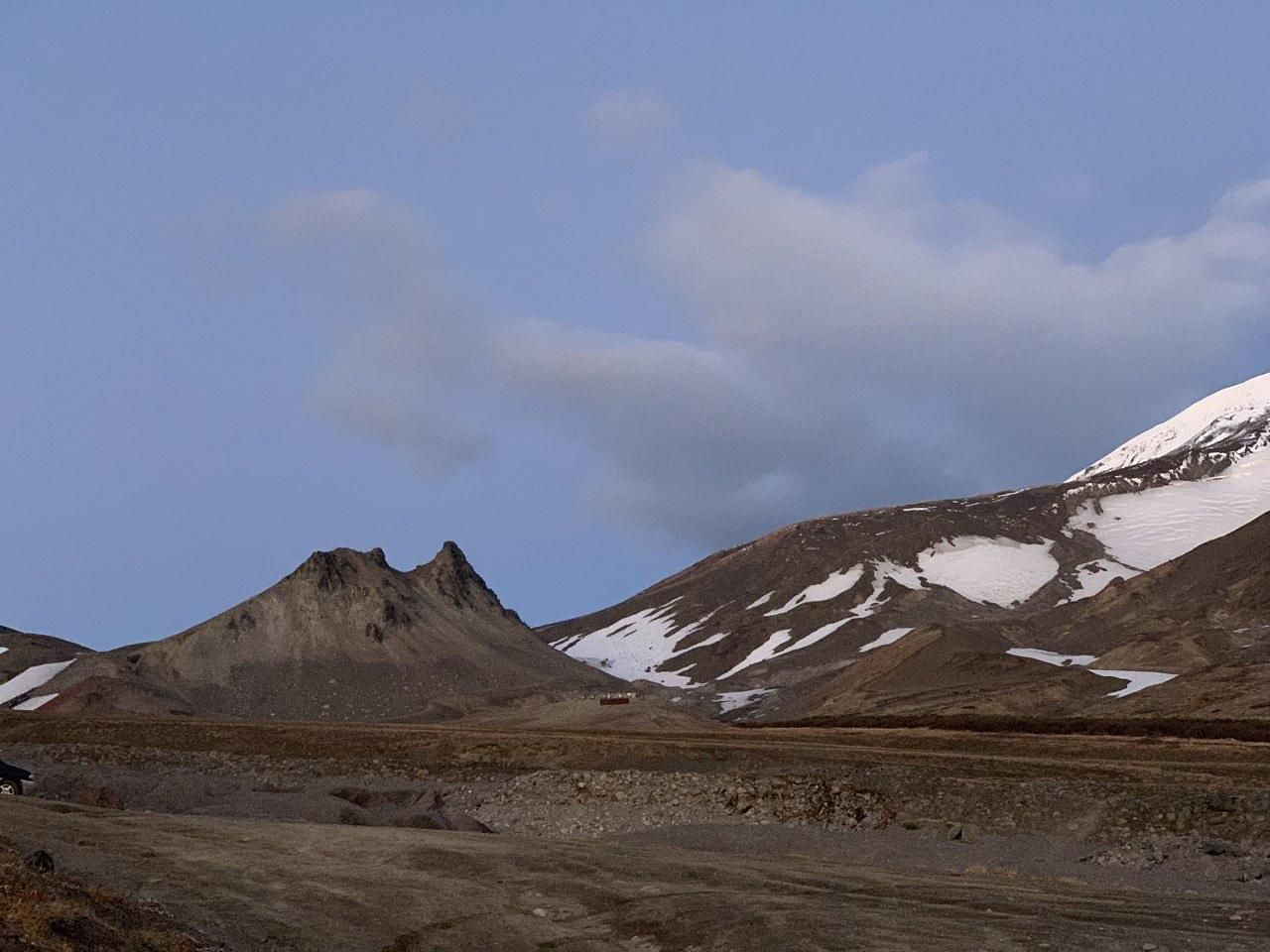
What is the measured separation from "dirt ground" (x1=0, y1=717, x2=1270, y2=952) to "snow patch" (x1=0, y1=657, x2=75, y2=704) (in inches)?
2316

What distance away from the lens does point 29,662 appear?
122312 mm

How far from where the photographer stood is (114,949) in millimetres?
12625

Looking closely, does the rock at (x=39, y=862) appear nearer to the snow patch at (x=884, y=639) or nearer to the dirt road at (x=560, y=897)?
the dirt road at (x=560, y=897)

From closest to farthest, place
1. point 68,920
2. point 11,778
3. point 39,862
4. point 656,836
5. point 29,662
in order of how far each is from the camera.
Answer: point 68,920 < point 39,862 < point 656,836 < point 11,778 < point 29,662

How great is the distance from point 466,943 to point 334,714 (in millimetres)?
89259

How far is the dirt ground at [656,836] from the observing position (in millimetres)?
17000

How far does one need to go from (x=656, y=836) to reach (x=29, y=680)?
96288mm

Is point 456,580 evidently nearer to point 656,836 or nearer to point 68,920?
point 656,836

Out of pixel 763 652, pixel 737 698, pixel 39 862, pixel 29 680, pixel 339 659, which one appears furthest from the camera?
pixel 763 652

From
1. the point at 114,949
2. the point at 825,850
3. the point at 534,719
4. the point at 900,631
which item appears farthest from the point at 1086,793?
the point at 900,631

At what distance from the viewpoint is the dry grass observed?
12.2 m

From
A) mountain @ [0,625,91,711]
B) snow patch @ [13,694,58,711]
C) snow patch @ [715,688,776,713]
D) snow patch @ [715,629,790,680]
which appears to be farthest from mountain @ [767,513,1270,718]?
mountain @ [0,625,91,711]

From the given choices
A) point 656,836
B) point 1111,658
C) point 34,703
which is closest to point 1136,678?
point 1111,658

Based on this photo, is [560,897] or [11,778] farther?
[11,778]
